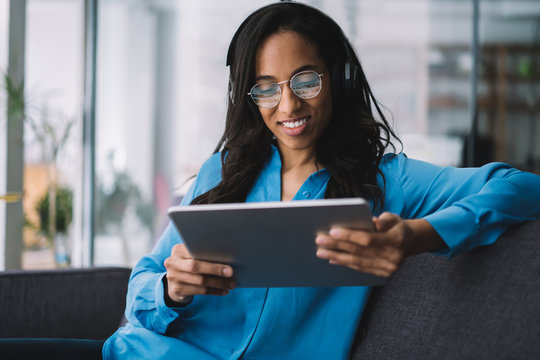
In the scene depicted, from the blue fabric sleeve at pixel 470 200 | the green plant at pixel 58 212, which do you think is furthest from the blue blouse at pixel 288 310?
the green plant at pixel 58 212

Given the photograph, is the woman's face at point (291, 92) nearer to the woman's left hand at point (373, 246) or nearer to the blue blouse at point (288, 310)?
the blue blouse at point (288, 310)

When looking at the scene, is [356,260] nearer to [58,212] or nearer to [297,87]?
[297,87]

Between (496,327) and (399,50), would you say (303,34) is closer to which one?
(496,327)

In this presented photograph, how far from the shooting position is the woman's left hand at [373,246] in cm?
78

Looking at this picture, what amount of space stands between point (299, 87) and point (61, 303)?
0.86 metres

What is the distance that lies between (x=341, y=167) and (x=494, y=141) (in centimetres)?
479

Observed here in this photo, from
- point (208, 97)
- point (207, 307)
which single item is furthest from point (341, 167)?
point (208, 97)

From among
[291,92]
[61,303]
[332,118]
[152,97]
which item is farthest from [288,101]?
[152,97]

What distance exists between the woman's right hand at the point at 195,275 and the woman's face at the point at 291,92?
400 mm

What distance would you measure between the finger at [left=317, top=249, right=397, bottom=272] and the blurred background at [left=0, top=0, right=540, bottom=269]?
5.65 ft

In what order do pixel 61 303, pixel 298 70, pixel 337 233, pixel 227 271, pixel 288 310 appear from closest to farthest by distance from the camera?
pixel 337 233 < pixel 227 271 < pixel 288 310 < pixel 298 70 < pixel 61 303

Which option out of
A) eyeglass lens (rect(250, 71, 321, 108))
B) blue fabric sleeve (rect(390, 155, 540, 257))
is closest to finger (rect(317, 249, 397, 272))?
blue fabric sleeve (rect(390, 155, 540, 257))

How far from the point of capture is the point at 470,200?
38.1 inches

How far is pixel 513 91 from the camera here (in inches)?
222
